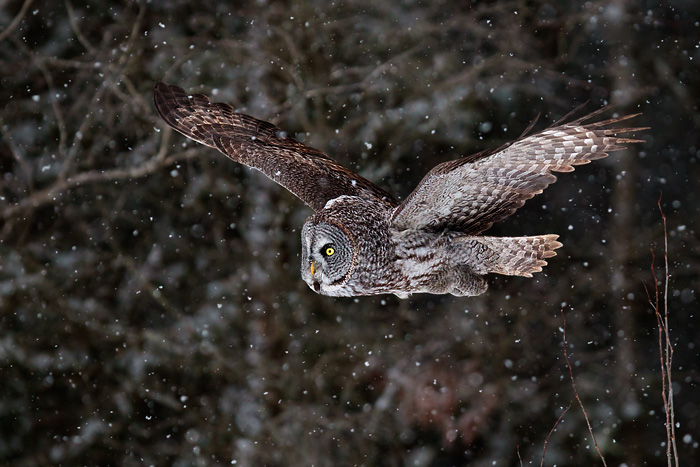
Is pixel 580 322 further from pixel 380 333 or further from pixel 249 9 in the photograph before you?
pixel 249 9

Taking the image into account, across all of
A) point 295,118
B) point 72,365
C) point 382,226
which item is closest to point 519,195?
point 382,226

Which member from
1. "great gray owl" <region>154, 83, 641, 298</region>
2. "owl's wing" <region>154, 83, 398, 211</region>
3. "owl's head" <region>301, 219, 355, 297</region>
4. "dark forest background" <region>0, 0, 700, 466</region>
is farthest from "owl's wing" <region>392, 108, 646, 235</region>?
"dark forest background" <region>0, 0, 700, 466</region>

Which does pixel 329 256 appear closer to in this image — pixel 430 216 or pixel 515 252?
pixel 430 216

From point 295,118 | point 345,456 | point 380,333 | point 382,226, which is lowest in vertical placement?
point 345,456

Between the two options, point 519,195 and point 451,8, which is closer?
point 519,195

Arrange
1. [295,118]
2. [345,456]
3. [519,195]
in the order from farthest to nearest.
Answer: [345,456]
[295,118]
[519,195]

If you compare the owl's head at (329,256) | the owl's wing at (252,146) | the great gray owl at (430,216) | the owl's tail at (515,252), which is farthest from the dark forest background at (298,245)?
the owl's head at (329,256)

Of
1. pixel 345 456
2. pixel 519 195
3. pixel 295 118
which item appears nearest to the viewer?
pixel 519 195
